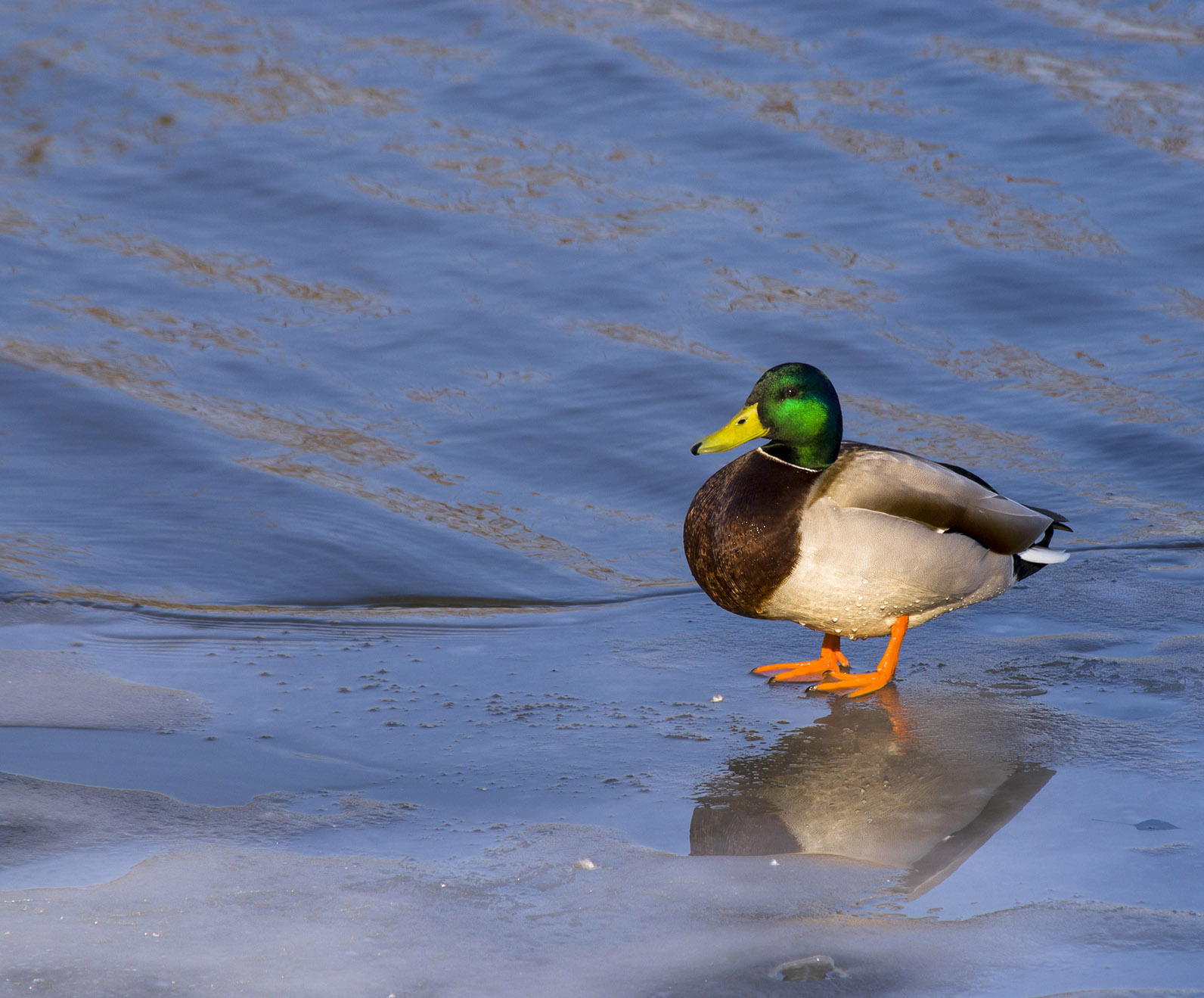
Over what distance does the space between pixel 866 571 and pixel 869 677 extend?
1.00 feet

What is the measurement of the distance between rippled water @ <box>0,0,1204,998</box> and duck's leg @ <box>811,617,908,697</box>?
6 centimetres

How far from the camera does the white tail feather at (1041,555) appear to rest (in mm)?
4086

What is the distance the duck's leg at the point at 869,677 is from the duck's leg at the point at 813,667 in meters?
0.02

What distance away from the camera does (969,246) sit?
24.3ft

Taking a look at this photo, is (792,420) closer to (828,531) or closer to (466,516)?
(828,531)

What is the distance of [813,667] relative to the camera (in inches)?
156

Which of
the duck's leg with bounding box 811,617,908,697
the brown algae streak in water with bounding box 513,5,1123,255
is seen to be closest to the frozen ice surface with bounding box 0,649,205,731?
the duck's leg with bounding box 811,617,908,697

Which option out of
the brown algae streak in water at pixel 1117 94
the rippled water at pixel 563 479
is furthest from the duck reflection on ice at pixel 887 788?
the brown algae streak in water at pixel 1117 94

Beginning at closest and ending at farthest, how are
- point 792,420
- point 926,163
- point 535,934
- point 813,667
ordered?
1. point 535,934
2. point 792,420
3. point 813,667
4. point 926,163

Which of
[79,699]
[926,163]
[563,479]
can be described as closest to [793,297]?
[926,163]

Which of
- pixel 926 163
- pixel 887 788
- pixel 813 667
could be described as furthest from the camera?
pixel 926 163

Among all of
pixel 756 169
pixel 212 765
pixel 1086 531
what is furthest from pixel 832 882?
pixel 756 169

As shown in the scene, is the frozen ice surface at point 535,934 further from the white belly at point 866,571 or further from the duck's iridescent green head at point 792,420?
the duck's iridescent green head at point 792,420

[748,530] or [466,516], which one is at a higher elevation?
[748,530]
